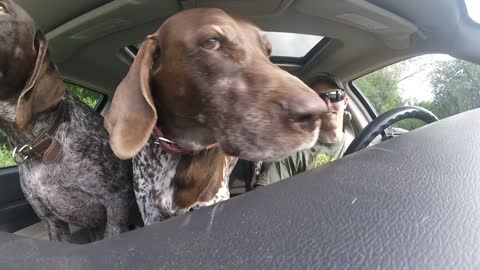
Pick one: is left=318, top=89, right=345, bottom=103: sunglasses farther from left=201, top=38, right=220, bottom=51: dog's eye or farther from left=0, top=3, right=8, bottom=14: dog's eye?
left=0, top=3, right=8, bottom=14: dog's eye

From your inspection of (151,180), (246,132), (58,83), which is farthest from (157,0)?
(246,132)

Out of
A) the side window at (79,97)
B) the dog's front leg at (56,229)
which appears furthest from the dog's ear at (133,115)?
the side window at (79,97)

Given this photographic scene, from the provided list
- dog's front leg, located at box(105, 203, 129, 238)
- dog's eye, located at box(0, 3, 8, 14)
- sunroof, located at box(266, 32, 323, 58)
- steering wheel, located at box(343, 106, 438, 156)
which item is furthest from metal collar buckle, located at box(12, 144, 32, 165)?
sunroof, located at box(266, 32, 323, 58)

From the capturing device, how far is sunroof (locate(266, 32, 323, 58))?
135 inches

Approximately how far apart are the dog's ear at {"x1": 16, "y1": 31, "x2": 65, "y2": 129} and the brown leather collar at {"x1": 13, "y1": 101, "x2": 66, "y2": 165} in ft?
0.49

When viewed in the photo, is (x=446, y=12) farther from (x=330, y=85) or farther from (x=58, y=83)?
(x=58, y=83)

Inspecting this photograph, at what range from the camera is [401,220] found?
81 centimetres

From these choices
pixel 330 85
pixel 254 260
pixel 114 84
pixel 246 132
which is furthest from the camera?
pixel 114 84

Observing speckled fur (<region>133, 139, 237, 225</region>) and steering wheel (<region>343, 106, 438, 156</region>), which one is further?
steering wheel (<region>343, 106, 438, 156</region>)

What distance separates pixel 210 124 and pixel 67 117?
1.09 meters

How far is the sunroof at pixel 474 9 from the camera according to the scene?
232 cm

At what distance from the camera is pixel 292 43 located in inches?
145

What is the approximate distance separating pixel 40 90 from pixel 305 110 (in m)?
1.51

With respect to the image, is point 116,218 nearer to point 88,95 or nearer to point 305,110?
point 305,110
